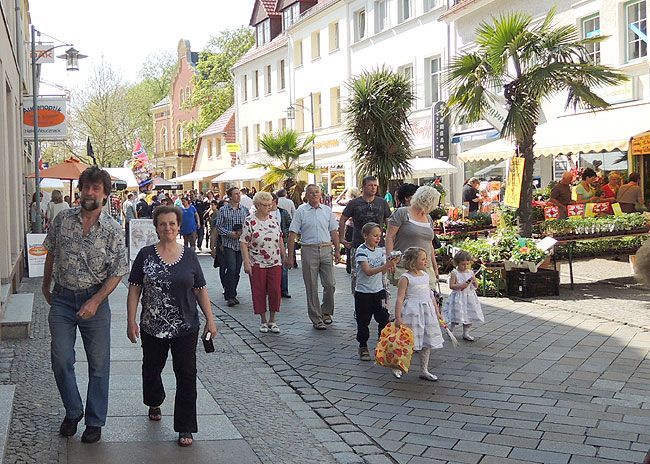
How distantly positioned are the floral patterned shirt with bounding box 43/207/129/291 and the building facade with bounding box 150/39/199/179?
58487 mm

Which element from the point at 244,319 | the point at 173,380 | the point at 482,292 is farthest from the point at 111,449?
the point at 482,292

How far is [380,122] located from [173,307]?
1358 centimetres

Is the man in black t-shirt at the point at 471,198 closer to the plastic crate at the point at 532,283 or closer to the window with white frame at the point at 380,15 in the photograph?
the plastic crate at the point at 532,283

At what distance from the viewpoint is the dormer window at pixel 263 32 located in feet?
145

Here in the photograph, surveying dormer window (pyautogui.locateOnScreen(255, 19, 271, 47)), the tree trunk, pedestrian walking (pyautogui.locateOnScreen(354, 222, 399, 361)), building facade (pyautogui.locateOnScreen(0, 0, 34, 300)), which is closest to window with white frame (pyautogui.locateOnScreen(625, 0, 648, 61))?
the tree trunk

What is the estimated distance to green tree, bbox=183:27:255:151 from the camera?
5431cm

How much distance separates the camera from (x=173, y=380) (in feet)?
22.1

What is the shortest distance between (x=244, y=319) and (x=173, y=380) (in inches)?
142

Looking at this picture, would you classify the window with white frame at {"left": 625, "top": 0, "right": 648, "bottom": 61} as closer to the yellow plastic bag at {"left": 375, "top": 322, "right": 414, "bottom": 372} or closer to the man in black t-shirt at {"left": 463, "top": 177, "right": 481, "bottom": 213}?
the man in black t-shirt at {"left": 463, "top": 177, "right": 481, "bottom": 213}

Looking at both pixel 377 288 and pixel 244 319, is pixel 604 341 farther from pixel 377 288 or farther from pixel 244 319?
pixel 244 319

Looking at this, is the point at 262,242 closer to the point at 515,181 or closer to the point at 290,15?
the point at 515,181

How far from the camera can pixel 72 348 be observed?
510 cm

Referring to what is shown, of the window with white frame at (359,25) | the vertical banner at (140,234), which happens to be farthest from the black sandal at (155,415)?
the window with white frame at (359,25)

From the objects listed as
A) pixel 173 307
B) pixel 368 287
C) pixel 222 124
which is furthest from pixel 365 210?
pixel 222 124
